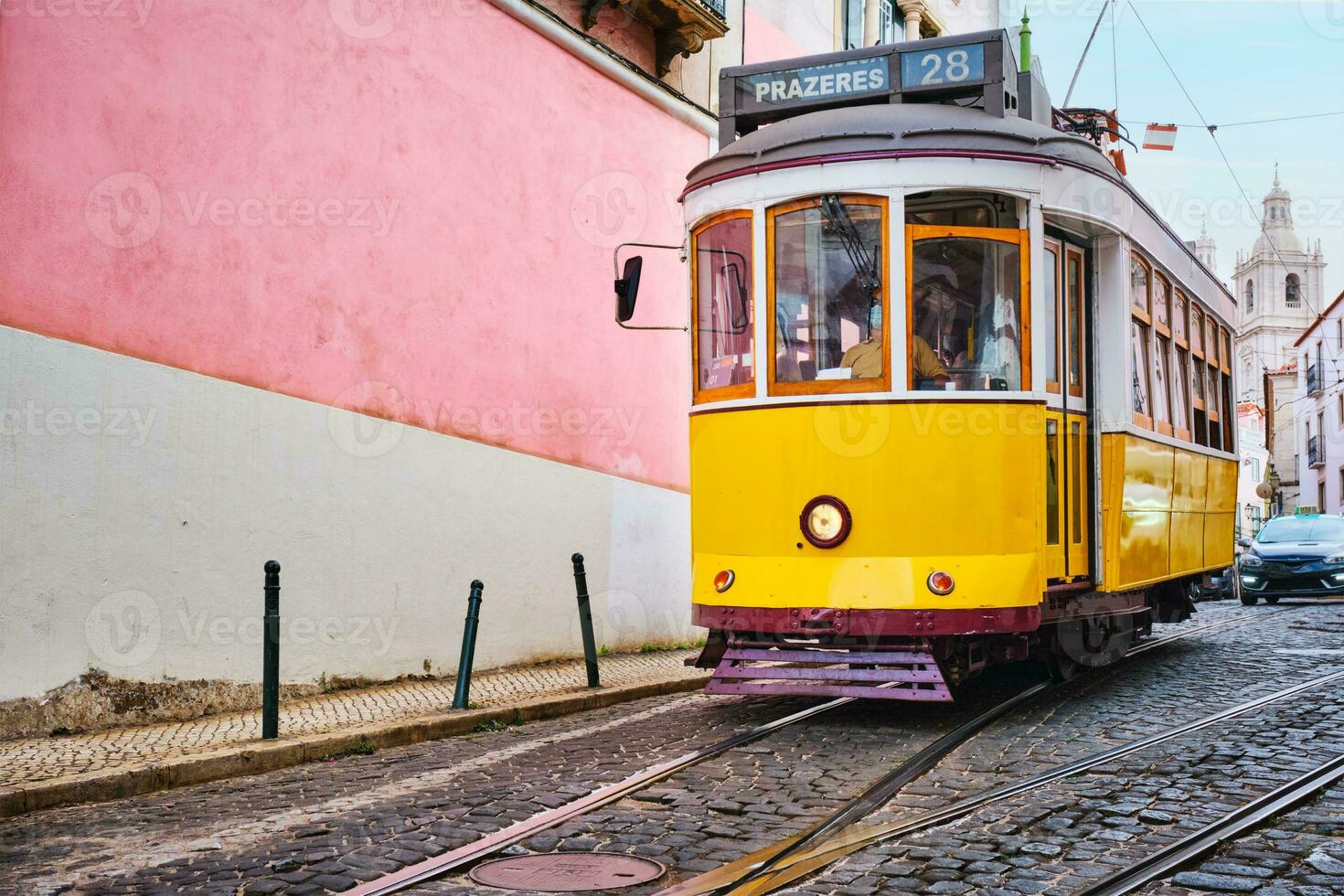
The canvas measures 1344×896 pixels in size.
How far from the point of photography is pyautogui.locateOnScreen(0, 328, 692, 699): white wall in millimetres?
7551

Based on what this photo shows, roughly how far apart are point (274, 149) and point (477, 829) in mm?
5566

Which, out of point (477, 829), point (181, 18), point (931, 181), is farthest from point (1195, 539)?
point (181, 18)

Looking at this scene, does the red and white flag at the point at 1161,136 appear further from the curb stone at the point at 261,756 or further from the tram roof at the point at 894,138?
the curb stone at the point at 261,756

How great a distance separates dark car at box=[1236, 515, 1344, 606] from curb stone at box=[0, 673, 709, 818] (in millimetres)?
13842

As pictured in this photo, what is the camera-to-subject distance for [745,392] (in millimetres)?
8023

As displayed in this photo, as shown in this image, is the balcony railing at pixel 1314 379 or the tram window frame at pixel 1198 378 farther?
the balcony railing at pixel 1314 379

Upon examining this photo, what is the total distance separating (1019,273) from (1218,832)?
3689 mm

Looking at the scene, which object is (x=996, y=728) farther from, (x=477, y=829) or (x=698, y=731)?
(x=477, y=829)

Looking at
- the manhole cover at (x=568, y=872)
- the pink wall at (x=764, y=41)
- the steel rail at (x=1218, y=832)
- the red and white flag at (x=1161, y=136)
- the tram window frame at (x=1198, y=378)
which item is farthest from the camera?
the red and white flag at (x=1161, y=136)

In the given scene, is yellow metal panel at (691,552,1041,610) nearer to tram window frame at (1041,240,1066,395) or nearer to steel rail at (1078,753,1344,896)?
tram window frame at (1041,240,1066,395)

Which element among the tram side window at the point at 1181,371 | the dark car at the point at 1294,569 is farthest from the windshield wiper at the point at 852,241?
the dark car at the point at 1294,569

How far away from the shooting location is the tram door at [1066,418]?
8.08 metres

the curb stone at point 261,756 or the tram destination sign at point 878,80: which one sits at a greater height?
the tram destination sign at point 878,80

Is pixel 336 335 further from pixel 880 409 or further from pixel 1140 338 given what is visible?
pixel 1140 338
